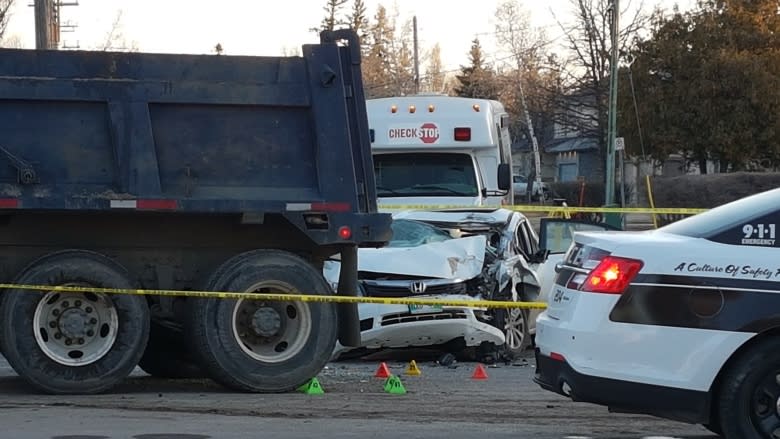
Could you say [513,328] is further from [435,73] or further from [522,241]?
[435,73]

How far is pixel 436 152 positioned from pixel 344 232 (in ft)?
25.8

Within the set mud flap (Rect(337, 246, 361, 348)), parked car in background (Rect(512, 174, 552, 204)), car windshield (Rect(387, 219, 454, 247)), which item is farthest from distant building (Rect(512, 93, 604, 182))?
mud flap (Rect(337, 246, 361, 348))

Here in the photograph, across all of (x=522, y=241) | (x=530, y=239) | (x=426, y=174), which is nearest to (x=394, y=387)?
(x=522, y=241)

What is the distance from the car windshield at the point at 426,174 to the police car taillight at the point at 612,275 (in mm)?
10468

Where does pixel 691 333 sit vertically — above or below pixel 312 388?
above

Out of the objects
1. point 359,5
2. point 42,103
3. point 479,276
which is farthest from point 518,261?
point 359,5

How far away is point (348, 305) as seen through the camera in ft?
33.2

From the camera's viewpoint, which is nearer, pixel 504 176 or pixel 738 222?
pixel 738 222

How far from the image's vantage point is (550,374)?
7062 millimetres

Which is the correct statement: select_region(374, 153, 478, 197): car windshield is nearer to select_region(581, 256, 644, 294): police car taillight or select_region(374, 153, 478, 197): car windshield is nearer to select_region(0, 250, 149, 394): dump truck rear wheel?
select_region(0, 250, 149, 394): dump truck rear wheel

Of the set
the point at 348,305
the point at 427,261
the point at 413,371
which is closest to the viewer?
the point at 348,305

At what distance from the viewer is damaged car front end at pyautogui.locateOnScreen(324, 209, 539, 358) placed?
11.7m

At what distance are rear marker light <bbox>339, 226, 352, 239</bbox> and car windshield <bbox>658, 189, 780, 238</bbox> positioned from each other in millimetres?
3004

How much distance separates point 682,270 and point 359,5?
90.3 m
